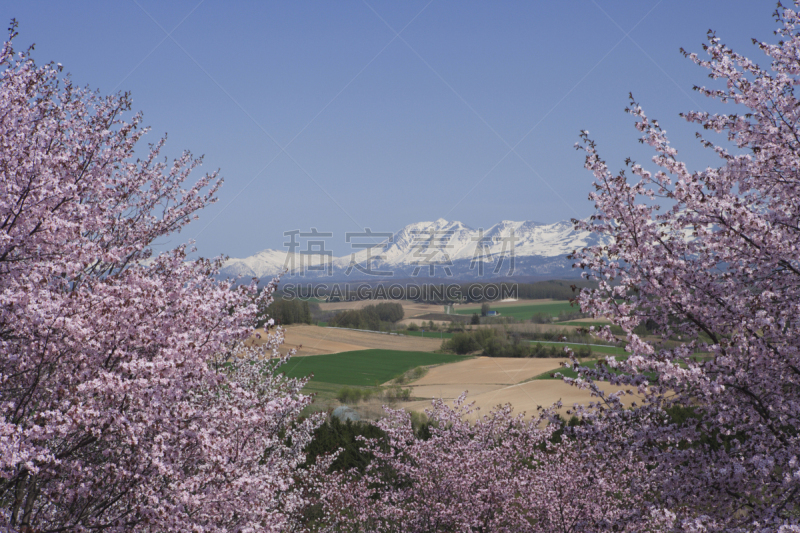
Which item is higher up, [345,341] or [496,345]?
[345,341]

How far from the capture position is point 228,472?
4617mm

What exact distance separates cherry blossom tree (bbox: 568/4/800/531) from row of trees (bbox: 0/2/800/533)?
3 centimetres

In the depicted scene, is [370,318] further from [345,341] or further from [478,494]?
[478,494]

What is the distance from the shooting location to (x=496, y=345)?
56.0 m

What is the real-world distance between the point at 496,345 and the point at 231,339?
173 feet

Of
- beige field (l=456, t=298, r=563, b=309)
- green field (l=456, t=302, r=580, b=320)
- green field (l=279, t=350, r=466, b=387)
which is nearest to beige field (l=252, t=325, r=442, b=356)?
green field (l=279, t=350, r=466, b=387)

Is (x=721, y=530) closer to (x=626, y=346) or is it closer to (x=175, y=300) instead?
(x=626, y=346)

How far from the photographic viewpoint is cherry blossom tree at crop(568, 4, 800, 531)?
17.0ft

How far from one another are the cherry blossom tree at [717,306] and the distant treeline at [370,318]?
6212cm

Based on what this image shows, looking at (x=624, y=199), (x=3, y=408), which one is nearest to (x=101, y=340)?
(x=3, y=408)

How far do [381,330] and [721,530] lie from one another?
66.0 m

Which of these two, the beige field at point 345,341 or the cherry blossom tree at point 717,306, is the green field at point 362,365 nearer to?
the beige field at point 345,341

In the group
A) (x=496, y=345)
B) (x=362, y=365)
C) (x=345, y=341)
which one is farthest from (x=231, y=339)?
(x=345, y=341)

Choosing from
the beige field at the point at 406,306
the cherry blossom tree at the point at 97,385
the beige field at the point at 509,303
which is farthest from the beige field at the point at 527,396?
the beige field at the point at 509,303
